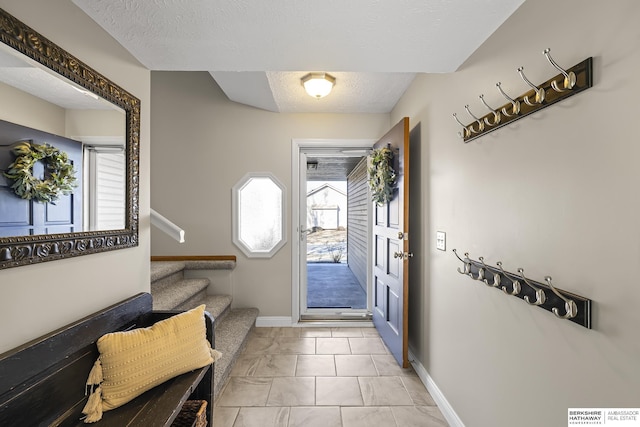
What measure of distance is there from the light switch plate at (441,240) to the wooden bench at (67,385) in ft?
5.10

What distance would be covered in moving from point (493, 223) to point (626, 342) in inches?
25.2

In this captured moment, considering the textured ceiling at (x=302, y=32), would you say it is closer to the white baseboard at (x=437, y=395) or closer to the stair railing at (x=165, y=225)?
the stair railing at (x=165, y=225)

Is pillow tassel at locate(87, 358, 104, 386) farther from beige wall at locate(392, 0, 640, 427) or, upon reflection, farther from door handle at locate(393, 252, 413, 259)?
door handle at locate(393, 252, 413, 259)

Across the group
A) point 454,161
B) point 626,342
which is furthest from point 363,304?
point 626,342

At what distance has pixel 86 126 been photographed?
1174 mm

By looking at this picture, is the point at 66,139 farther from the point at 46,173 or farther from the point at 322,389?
the point at 322,389

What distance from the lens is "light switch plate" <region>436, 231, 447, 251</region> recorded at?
6.12ft

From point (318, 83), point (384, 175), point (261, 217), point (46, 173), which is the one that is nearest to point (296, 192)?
point (261, 217)

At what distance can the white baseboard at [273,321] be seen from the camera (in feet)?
10.4

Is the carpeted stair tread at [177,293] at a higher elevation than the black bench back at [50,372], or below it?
below

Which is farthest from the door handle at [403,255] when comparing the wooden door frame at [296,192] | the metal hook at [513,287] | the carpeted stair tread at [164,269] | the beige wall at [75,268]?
the carpeted stair tread at [164,269]

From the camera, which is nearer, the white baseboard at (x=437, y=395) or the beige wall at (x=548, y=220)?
the beige wall at (x=548, y=220)

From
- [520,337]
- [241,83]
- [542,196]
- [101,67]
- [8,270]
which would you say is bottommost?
[520,337]

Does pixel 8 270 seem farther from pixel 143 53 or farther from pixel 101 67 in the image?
pixel 143 53
